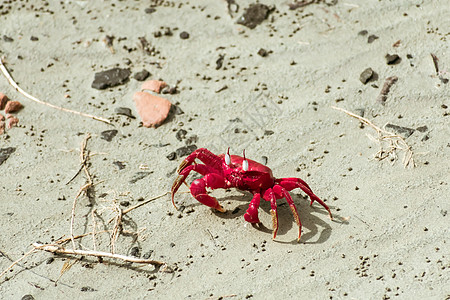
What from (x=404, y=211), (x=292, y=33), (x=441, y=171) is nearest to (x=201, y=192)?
(x=404, y=211)

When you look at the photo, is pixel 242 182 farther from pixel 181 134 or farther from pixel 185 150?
pixel 181 134

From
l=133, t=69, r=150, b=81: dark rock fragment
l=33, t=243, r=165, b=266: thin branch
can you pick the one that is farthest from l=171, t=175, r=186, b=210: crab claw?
l=133, t=69, r=150, b=81: dark rock fragment

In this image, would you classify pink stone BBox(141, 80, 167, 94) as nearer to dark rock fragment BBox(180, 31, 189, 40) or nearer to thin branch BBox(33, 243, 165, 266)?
dark rock fragment BBox(180, 31, 189, 40)

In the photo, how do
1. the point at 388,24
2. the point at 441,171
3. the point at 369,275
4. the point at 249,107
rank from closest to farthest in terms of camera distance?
the point at 369,275
the point at 441,171
the point at 249,107
the point at 388,24

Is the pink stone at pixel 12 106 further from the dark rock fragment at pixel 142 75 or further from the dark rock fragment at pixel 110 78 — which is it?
the dark rock fragment at pixel 142 75

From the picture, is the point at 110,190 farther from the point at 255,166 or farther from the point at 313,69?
the point at 313,69

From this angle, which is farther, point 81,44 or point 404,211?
point 81,44

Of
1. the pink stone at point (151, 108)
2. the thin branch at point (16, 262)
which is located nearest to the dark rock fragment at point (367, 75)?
the pink stone at point (151, 108)
